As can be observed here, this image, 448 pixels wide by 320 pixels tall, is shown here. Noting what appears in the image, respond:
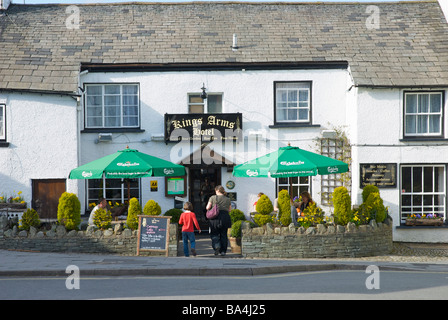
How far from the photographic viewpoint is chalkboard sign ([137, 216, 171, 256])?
1380 cm

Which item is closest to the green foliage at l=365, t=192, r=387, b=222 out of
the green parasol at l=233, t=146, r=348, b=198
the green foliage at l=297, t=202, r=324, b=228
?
the green parasol at l=233, t=146, r=348, b=198

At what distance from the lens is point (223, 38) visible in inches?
752

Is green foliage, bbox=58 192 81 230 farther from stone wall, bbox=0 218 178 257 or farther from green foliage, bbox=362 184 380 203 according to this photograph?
green foliage, bbox=362 184 380 203

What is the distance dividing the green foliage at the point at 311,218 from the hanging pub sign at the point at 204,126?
4.21 meters

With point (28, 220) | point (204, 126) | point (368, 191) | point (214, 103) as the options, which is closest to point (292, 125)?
point (214, 103)

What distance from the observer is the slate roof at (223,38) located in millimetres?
17500

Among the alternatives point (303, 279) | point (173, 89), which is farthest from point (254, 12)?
point (303, 279)

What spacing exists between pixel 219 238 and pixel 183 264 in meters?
2.46

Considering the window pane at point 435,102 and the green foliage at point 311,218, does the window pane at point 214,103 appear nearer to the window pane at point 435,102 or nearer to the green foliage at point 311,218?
the green foliage at point 311,218

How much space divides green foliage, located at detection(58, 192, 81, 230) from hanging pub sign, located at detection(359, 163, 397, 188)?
8765 mm

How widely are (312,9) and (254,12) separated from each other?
7.24 feet

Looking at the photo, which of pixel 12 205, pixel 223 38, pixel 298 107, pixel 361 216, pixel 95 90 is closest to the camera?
pixel 361 216

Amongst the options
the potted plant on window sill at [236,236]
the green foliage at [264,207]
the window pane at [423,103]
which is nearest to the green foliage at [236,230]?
the potted plant on window sill at [236,236]

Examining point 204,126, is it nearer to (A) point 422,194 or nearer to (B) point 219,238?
(B) point 219,238
